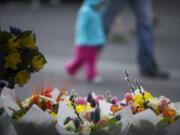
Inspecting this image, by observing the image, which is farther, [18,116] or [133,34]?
[133,34]

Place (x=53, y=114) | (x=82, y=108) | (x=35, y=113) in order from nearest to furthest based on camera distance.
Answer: (x=35, y=113) → (x=53, y=114) → (x=82, y=108)

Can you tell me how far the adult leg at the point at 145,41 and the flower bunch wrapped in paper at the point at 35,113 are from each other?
189 inches

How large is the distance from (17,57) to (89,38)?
4.78 m

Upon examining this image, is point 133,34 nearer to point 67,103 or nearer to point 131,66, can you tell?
point 131,66

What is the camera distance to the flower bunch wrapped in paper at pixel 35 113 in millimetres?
2717

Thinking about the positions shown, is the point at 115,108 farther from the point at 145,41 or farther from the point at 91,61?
the point at 145,41

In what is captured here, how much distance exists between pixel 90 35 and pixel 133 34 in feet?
15.0

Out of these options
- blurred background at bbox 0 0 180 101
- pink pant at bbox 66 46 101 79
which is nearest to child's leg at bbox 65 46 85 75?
pink pant at bbox 66 46 101 79

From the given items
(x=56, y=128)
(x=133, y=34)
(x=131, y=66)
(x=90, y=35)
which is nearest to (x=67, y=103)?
(x=56, y=128)

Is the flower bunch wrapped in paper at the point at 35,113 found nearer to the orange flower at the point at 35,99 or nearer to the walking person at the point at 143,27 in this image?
the orange flower at the point at 35,99

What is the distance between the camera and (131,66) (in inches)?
345

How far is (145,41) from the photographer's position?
791 centimetres

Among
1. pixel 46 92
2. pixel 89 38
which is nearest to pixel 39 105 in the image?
pixel 46 92

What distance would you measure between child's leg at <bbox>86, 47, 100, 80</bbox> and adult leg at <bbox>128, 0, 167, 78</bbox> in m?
0.60
